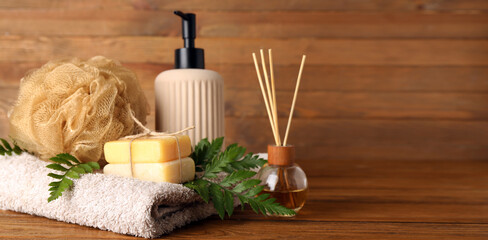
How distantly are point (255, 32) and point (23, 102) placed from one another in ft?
1.96

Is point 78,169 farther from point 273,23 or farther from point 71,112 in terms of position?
point 273,23

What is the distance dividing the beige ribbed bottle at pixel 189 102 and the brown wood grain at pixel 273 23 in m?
0.42

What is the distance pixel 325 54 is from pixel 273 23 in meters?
0.15

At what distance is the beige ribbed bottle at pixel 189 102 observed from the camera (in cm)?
63

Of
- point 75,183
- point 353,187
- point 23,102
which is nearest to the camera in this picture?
point 75,183

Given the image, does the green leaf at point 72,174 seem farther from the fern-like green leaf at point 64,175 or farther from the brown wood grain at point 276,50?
the brown wood grain at point 276,50

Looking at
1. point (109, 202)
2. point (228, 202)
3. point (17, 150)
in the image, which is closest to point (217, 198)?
point (228, 202)

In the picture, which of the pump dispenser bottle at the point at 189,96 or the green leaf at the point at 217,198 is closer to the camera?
the green leaf at the point at 217,198

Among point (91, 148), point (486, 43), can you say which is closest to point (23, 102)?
point (91, 148)

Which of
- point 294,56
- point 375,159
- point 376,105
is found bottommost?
point 375,159

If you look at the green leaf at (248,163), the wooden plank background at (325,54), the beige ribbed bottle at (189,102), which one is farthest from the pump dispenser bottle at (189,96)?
the wooden plank background at (325,54)

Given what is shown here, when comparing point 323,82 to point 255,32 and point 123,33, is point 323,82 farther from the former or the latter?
point 123,33

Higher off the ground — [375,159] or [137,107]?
[137,107]

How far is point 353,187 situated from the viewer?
2.28ft
